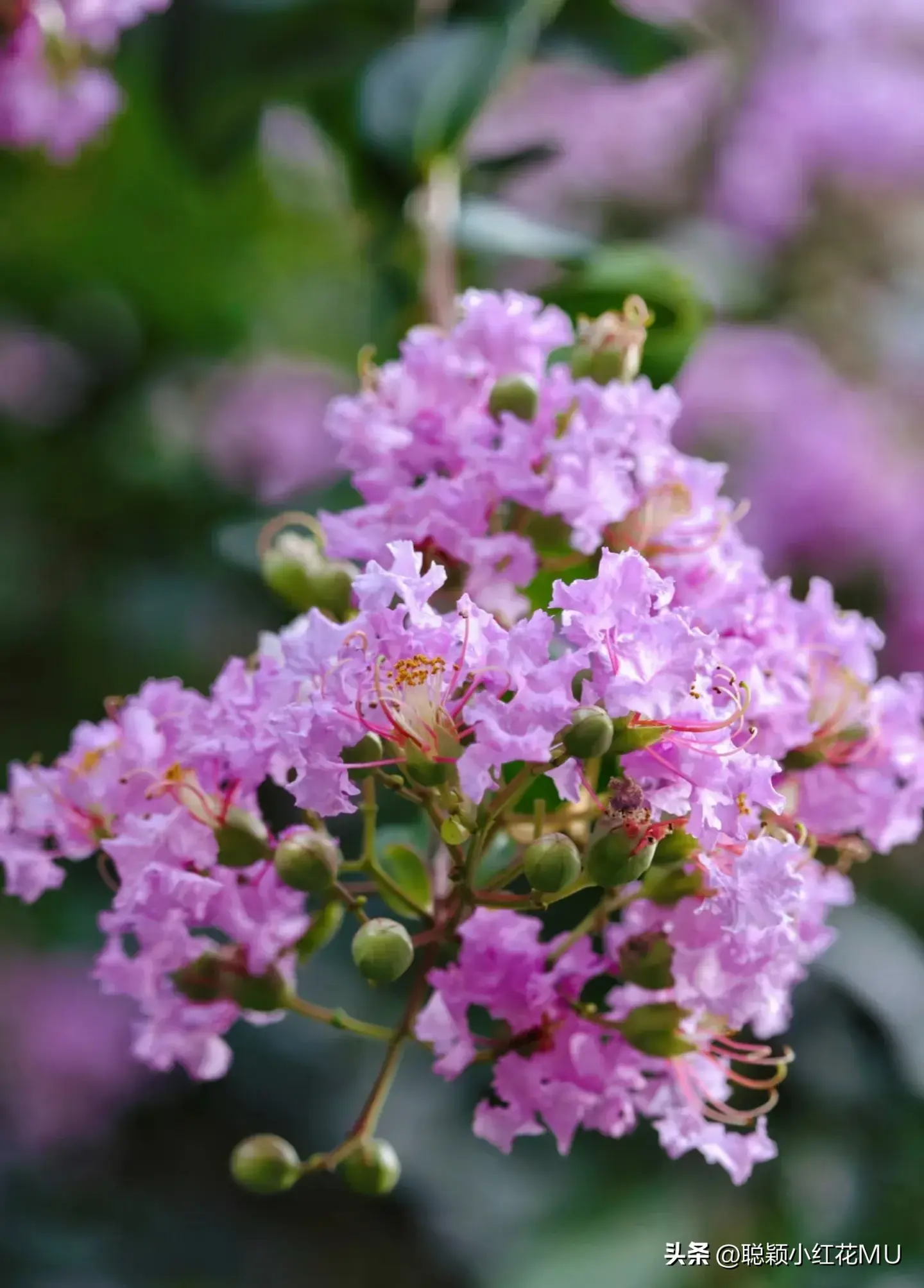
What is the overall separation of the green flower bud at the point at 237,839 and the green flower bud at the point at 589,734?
152 mm

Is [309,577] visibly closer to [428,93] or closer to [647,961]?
[647,961]

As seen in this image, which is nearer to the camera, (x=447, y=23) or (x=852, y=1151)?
(x=447, y=23)

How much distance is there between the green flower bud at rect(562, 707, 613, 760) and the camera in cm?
48

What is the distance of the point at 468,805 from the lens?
531mm

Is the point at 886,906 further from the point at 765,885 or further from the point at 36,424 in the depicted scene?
the point at 36,424

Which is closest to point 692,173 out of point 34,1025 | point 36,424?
point 36,424

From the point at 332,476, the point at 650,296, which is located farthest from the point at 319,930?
the point at 332,476

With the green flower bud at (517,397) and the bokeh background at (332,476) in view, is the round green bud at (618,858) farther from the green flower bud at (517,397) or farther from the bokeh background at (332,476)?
the bokeh background at (332,476)

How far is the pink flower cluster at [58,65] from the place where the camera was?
0.99 metres

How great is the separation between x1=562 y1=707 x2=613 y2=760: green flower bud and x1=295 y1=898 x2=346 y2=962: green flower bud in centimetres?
16

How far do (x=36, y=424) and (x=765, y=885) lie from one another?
142cm

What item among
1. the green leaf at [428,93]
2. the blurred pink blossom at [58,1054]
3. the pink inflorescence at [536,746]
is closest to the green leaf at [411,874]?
the pink inflorescence at [536,746]

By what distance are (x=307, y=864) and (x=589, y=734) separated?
0.45ft

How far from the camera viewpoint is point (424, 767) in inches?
20.1
